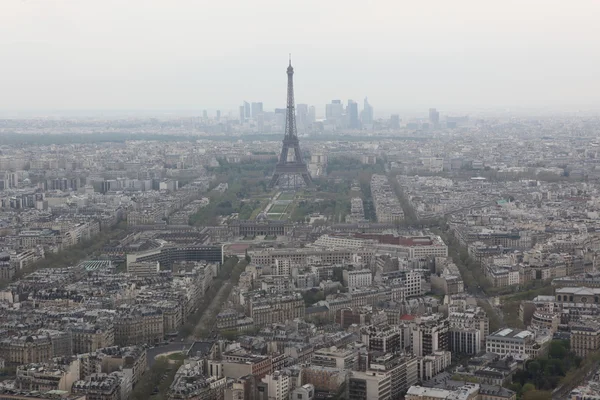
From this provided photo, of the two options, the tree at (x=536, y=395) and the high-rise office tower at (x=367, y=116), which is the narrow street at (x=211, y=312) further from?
the high-rise office tower at (x=367, y=116)

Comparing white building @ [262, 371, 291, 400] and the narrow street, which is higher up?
white building @ [262, 371, 291, 400]

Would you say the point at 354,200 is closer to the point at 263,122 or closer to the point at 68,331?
the point at 68,331

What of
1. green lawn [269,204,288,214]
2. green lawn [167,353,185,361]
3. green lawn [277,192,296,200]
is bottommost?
green lawn [277,192,296,200]

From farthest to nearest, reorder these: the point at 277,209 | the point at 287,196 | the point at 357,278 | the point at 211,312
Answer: the point at 287,196, the point at 277,209, the point at 357,278, the point at 211,312

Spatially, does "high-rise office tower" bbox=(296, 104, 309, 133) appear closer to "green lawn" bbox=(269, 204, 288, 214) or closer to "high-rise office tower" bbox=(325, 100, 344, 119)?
"high-rise office tower" bbox=(325, 100, 344, 119)

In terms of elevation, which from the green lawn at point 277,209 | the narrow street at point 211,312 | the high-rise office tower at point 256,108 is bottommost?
the green lawn at point 277,209

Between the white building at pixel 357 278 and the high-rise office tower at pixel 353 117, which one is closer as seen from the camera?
the white building at pixel 357 278

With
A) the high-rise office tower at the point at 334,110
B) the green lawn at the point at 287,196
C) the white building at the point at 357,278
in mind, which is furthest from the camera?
the high-rise office tower at the point at 334,110

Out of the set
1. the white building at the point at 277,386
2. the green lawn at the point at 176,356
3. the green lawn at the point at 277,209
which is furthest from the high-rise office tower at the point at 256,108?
the white building at the point at 277,386

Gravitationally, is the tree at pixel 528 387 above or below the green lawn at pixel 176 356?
below

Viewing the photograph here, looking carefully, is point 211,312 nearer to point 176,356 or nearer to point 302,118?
point 176,356

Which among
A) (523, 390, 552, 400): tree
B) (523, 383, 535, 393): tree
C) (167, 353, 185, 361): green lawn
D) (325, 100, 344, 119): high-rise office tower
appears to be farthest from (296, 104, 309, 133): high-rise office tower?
(523, 390, 552, 400): tree

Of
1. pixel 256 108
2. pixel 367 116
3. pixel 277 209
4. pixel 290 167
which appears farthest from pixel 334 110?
pixel 277 209
